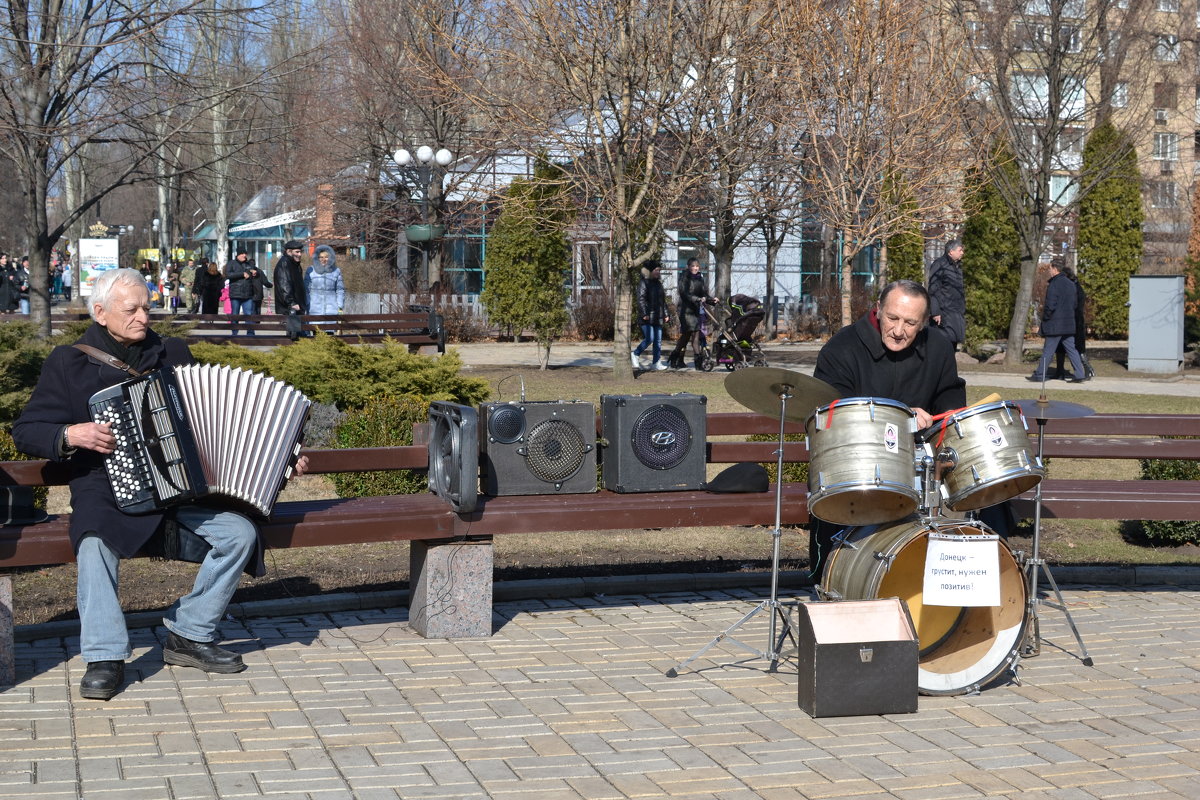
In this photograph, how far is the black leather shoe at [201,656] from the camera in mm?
5957

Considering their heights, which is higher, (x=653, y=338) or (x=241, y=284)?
(x=241, y=284)

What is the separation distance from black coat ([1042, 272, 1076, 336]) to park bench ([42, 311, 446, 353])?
879 centimetres

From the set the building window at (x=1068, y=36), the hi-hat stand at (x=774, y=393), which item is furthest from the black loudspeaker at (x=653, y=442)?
the building window at (x=1068, y=36)

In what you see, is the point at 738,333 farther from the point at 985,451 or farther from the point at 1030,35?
the point at 985,451

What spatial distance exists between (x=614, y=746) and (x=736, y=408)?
35.8 feet

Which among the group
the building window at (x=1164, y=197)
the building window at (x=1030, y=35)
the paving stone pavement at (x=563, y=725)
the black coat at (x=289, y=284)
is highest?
the building window at (x=1030, y=35)

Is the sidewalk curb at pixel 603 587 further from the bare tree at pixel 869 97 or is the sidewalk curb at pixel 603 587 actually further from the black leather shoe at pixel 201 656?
the bare tree at pixel 869 97

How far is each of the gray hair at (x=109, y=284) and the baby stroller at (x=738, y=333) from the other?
15732 millimetres

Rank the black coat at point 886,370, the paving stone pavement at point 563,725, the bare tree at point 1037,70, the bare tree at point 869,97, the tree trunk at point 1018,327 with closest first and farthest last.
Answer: the paving stone pavement at point 563,725
the black coat at point 886,370
the bare tree at point 869,97
the bare tree at point 1037,70
the tree trunk at point 1018,327

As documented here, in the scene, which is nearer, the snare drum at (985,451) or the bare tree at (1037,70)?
the snare drum at (985,451)

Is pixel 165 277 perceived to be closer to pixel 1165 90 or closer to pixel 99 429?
pixel 1165 90

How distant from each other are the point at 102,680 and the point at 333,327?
14.2 m

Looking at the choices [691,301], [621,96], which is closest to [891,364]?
[621,96]

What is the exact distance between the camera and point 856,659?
5.41 metres
